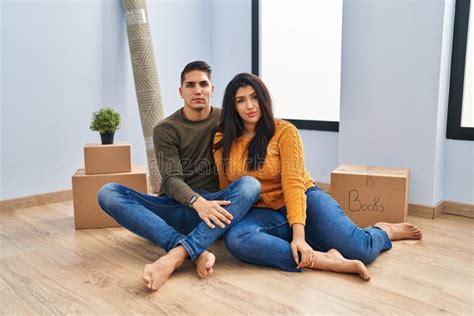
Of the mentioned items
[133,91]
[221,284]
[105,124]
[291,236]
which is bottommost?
[221,284]

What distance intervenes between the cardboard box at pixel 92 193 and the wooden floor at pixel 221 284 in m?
0.19

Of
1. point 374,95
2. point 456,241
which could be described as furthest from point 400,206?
point 374,95

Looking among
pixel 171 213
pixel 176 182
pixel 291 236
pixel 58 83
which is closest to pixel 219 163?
pixel 176 182

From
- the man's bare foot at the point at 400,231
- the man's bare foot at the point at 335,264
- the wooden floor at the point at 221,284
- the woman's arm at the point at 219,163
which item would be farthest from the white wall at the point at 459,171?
the woman's arm at the point at 219,163

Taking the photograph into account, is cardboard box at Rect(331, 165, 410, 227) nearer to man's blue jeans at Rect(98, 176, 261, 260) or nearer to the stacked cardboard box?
man's blue jeans at Rect(98, 176, 261, 260)

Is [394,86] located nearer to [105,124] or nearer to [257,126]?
[257,126]

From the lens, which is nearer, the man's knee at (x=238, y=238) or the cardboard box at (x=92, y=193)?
the man's knee at (x=238, y=238)

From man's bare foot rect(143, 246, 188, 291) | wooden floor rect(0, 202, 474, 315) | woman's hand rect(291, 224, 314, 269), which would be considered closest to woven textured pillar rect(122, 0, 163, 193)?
wooden floor rect(0, 202, 474, 315)

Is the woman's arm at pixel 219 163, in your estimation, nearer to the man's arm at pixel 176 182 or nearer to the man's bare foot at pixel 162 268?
the man's arm at pixel 176 182

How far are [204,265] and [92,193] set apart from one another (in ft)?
3.01

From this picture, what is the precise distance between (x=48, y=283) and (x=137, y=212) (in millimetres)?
405

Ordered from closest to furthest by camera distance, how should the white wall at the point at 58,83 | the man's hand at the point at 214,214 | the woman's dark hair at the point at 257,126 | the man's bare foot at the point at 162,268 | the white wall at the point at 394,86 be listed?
1. the man's bare foot at the point at 162,268
2. the man's hand at the point at 214,214
3. the woman's dark hair at the point at 257,126
4. the white wall at the point at 394,86
5. the white wall at the point at 58,83

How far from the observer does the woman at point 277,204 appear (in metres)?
1.59

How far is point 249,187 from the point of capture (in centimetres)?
164
